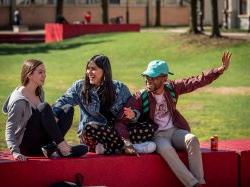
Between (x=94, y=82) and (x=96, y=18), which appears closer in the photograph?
(x=94, y=82)

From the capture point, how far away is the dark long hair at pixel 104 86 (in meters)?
8.20

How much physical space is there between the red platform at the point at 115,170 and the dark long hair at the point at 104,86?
0.64 m

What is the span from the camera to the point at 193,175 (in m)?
7.97

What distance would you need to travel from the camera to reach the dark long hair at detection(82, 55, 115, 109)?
26.9 ft

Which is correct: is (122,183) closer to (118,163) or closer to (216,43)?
(118,163)

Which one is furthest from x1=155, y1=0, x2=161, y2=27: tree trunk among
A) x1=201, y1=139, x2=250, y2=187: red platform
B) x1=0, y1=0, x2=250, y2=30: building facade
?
x1=201, y1=139, x2=250, y2=187: red platform

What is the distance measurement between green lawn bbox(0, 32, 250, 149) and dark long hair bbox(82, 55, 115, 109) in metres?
3.64

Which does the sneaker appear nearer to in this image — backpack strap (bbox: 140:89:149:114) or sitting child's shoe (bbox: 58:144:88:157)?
sitting child's shoe (bbox: 58:144:88:157)

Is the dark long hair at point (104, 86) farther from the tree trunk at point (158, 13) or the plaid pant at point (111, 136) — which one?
the tree trunk at point (158, 13)

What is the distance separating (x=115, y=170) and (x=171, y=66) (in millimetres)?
20284

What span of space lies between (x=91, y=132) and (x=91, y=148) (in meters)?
0.25

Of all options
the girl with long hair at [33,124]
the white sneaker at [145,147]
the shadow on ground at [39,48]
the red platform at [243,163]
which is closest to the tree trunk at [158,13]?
the shadow on ground at [39,48]

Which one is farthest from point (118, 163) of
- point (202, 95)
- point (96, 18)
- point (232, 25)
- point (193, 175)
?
point (96, 18)

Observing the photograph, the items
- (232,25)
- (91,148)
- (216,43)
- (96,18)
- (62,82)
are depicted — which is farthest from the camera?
(96,18)
